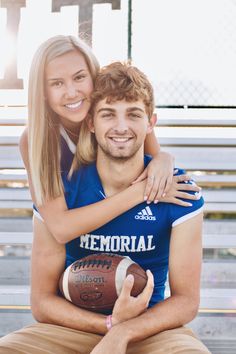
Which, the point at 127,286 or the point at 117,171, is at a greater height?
the point at 117,171

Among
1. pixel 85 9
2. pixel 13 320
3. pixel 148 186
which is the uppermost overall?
pixel 85 9

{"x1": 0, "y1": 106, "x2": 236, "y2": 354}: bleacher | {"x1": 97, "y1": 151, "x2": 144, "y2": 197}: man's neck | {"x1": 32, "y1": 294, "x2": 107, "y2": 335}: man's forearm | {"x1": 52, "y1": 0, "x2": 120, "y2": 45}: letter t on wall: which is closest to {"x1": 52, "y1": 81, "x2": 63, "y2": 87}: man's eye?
{"x1": 97, "y1": 151, "x2": 144, "y2": 197}: man's neck

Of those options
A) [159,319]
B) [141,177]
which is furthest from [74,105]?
[159,319]

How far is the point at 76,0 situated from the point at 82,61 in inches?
52.4

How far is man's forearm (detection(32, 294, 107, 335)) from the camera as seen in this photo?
188cm

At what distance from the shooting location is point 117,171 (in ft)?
6.73

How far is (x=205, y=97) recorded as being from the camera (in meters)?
3.19

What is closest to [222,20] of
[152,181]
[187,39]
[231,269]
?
[187,39]

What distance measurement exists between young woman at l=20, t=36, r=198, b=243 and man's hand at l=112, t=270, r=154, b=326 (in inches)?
10.6

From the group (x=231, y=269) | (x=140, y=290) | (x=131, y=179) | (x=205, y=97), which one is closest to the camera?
(x=140, y=290)

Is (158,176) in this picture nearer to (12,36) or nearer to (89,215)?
(89,215)

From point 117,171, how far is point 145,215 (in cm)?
18

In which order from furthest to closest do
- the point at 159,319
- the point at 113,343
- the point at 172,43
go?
the point at 172,43, the point at 159,319, the point at 113,343

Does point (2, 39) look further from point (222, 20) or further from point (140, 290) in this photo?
point (140, 290)
